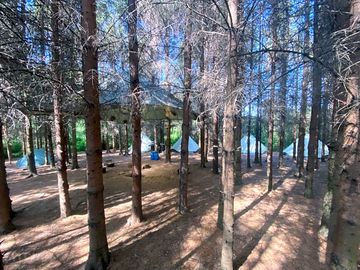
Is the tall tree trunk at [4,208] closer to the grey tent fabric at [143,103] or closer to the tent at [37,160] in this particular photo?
the grey tent fabric at [143,103]

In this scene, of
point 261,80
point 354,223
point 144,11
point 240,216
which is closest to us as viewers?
point 354,223

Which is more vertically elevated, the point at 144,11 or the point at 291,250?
the point at 144,11

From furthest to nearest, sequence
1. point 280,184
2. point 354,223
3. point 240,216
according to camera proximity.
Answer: point 280,184 → point 240,216 → point 354,223

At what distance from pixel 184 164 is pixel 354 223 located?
3.52 m

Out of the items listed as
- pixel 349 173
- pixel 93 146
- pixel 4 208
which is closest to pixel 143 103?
pixel 93 146

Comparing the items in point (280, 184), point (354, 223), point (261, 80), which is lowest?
point (280, 184)

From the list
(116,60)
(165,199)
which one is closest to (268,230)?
(165,199)

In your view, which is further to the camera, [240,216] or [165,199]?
[165,199]

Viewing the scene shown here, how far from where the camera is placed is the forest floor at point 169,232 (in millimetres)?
3826

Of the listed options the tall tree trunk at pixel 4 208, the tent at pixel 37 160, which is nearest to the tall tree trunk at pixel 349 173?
the tall tree trunk at pixel 4 208

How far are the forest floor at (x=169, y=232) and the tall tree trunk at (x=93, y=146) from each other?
364 millimetres

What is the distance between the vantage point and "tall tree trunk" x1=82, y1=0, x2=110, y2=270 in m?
3.38

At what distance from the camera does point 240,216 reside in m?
5.49

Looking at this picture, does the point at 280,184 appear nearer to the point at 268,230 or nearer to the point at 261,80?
the point at 268,230
